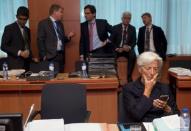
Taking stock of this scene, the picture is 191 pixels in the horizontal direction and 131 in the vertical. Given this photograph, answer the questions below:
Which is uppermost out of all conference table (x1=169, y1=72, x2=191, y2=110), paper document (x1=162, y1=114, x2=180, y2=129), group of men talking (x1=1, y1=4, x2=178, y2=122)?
group of men talking (x1=1, y1=4, x2=178, y2=122)

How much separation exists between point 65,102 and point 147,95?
812 millimetres

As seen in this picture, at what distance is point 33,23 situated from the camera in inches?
231

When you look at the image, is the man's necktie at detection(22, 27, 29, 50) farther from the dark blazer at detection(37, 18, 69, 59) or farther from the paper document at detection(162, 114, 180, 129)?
the paper document at detection(162, 114, 180, 129)

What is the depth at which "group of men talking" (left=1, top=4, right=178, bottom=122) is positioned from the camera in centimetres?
291

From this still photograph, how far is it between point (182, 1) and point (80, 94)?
489 centimetres

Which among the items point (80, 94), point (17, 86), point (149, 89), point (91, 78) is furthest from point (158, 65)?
point (17, 86)

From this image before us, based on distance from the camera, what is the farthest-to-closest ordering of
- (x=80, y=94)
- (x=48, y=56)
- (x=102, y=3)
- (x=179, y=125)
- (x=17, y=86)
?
(x=102, y=3) < (x=48, y=56) < (x=17, y=86) < (x=80, y=94) < (x=179, y=125)

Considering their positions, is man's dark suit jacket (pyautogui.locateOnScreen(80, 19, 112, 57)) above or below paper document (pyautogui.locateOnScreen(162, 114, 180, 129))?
above

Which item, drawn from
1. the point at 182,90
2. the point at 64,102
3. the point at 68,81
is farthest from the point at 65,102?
the point at 182,90

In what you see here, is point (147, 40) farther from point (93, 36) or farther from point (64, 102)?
point (64, 102)

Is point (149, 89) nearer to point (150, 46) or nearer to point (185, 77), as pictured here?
point (185, 77)

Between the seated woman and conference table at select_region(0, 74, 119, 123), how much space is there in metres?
1.29

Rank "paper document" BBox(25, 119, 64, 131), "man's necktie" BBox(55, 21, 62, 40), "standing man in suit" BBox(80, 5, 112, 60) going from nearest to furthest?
"paper document" BBox(25, 119, 64, 131)
"man's necktie" BBox(55, 21, 62, 40)
"standing man in suit" BBox(80, 5, 112, 60)

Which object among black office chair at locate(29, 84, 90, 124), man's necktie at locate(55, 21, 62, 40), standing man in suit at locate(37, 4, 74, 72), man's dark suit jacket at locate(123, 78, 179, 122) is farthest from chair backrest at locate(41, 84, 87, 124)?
man's necktie at locate(55, 21, 62, 40)
